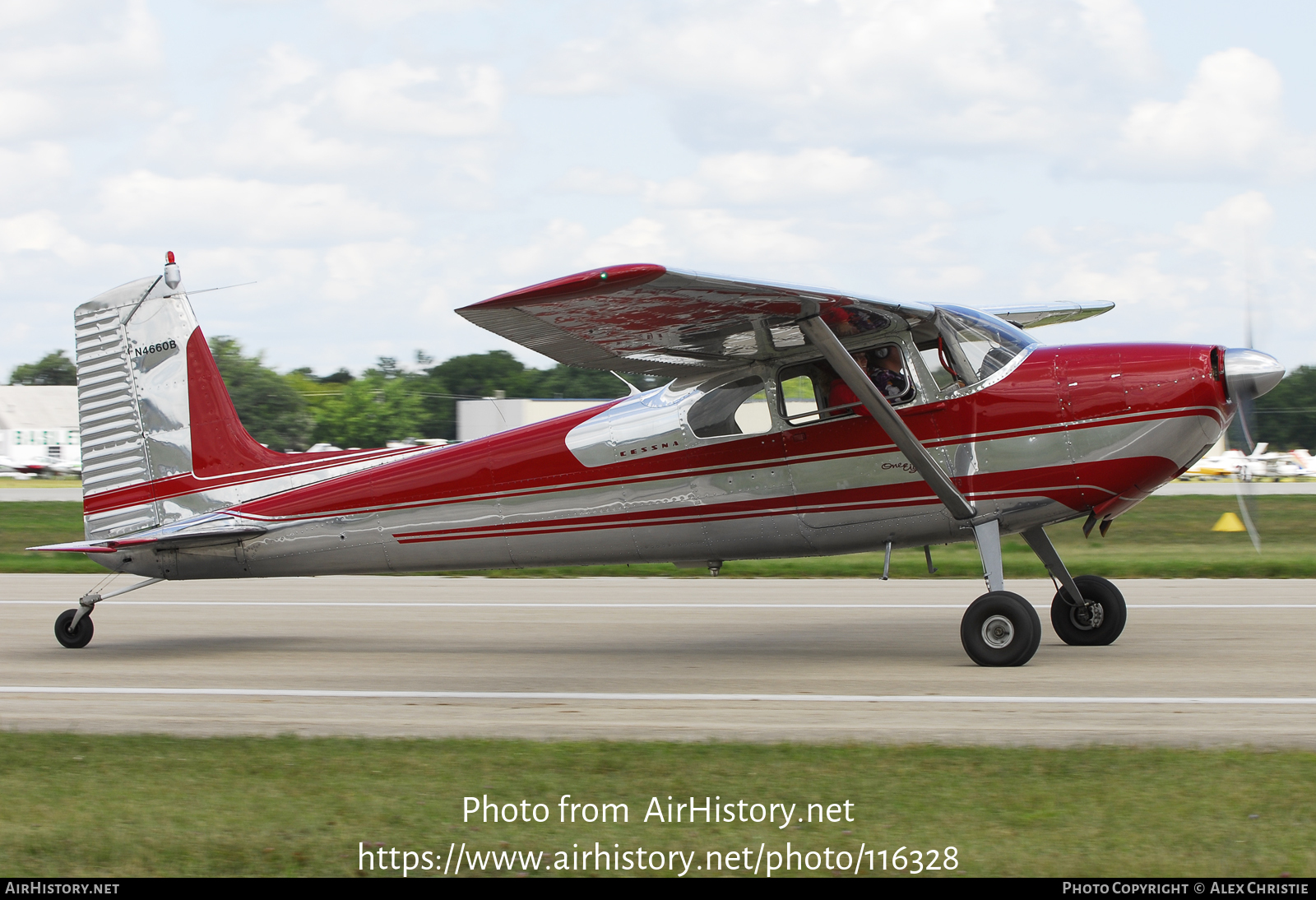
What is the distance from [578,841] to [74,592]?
13220mm

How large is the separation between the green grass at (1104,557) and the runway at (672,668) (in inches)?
41.6

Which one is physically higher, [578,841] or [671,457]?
[671,457]

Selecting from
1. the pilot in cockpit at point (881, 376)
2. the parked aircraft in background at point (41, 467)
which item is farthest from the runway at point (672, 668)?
the parked aircraft in background at point (41, 467)

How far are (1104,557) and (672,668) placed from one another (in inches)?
435

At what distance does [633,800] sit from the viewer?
5312 mm

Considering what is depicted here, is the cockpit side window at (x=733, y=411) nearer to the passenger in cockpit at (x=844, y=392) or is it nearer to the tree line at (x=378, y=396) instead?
the passenger in cockpit at (x=844, y=392)

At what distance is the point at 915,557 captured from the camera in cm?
1891

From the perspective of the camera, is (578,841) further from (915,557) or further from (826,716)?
(915,557)

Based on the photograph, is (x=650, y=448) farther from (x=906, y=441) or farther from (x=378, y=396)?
(x=378, y=396)

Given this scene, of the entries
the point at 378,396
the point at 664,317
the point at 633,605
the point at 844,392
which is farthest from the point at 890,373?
the point at 378,396

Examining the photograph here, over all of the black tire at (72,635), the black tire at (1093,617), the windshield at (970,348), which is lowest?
the black tire at (1093,617)

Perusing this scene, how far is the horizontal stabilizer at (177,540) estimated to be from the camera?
1023cm

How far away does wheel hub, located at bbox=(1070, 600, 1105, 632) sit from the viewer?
32.7 ft
